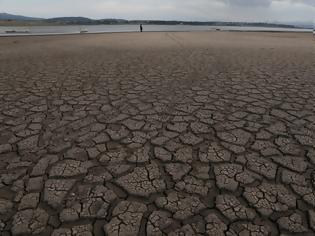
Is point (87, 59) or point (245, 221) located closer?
point (245, 221)

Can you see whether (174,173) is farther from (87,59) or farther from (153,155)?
(87,59)

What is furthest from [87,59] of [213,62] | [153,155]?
[153,155]

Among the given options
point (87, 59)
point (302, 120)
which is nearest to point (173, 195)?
point (302, 120)

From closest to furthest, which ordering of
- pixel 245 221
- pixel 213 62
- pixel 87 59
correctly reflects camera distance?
pixel 245 221, pixel 213 62, pixel 87 59

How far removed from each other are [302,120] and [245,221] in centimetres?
235

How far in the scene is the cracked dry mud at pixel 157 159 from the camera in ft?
6.08

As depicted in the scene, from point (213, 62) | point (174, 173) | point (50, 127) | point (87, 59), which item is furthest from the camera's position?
point (87, 59)

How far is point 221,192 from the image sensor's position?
2.12 m

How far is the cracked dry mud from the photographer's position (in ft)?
6.08

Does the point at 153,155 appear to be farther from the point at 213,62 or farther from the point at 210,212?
the point at 213,62

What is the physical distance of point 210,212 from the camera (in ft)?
6.28

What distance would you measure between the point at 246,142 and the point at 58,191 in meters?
2.17

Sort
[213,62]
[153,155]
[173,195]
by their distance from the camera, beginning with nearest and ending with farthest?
[173,195] → [153,155] → [213,62]

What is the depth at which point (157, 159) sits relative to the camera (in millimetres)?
2607
